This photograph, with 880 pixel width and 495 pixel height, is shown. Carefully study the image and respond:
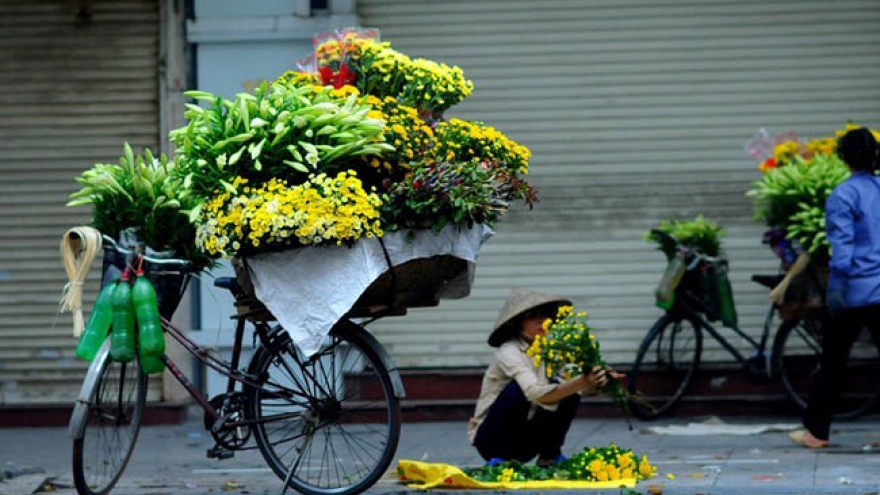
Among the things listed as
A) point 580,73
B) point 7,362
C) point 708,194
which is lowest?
point 7,362

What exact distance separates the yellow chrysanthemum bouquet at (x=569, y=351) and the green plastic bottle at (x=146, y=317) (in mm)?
1688

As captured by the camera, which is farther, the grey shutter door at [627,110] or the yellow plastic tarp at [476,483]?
the grey shutter door at [627,110]

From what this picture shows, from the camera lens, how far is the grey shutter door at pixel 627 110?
440 inches

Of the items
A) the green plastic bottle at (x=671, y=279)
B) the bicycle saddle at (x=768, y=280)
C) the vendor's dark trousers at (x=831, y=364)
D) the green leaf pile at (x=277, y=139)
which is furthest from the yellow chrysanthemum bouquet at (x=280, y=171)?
the bicycle saddle at (x=768, y=280)

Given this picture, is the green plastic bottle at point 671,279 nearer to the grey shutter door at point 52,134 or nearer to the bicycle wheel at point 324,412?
the grey shutter door at point 52,134

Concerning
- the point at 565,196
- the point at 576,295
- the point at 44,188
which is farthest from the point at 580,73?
the point at 44,188

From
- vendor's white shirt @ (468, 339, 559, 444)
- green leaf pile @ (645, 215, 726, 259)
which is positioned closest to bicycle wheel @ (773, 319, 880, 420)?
green leaf pile @ (645, 215, 726, 259)

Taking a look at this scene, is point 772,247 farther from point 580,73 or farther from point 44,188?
point 44,188

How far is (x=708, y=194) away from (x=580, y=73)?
123cm

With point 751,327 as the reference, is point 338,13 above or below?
above

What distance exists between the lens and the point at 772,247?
10.5 metres

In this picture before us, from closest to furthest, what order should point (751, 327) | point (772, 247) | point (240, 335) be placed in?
point (240, 335) → point (772, 247) → point (751, 327)

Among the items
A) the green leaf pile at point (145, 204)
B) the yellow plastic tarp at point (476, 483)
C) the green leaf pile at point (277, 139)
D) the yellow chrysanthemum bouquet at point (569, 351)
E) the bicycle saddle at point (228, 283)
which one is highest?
the green leaf pile at point (277, 139)

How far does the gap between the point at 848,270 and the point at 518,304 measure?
2113 millimetres
